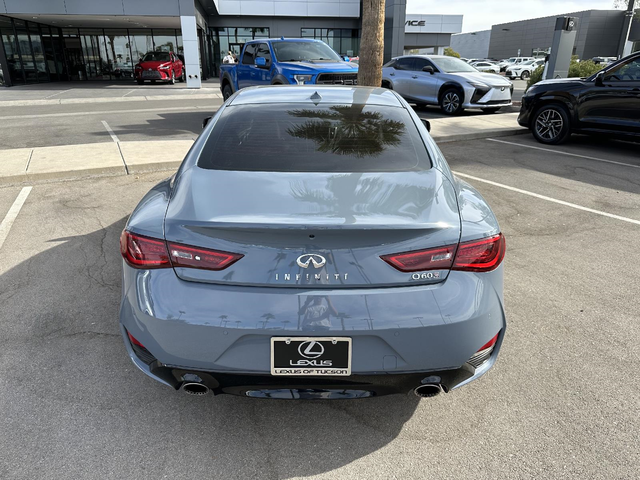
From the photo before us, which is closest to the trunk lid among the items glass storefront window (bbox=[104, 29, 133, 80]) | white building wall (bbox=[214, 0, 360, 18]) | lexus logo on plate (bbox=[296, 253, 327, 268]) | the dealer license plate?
lexus logo on plate (bbox=[296, 253, 327, 268])

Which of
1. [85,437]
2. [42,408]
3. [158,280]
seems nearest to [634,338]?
[158,280]

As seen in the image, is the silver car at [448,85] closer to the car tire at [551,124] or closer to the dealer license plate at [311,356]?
the car tire at [551,124]

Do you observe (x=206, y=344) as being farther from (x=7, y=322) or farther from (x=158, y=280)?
(x=7, y=322)

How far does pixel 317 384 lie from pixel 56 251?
3.58 meters

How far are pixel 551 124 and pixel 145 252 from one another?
990 cm

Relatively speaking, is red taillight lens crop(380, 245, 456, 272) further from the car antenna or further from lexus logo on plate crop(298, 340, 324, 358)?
the car antenna

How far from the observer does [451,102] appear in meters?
13.9

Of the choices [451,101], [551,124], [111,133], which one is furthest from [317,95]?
[451,101]

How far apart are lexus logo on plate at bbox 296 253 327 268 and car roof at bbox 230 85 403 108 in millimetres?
1631

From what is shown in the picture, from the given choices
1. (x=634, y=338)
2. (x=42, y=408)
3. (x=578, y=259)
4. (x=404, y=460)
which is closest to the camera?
(x=404, y=460)

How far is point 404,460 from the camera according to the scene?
225cm

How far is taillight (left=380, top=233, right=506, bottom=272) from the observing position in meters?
2.03

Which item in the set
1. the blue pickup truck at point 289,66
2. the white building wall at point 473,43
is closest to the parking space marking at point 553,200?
the blue pickup truck at point 289,66

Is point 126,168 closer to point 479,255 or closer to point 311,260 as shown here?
point 311,260
